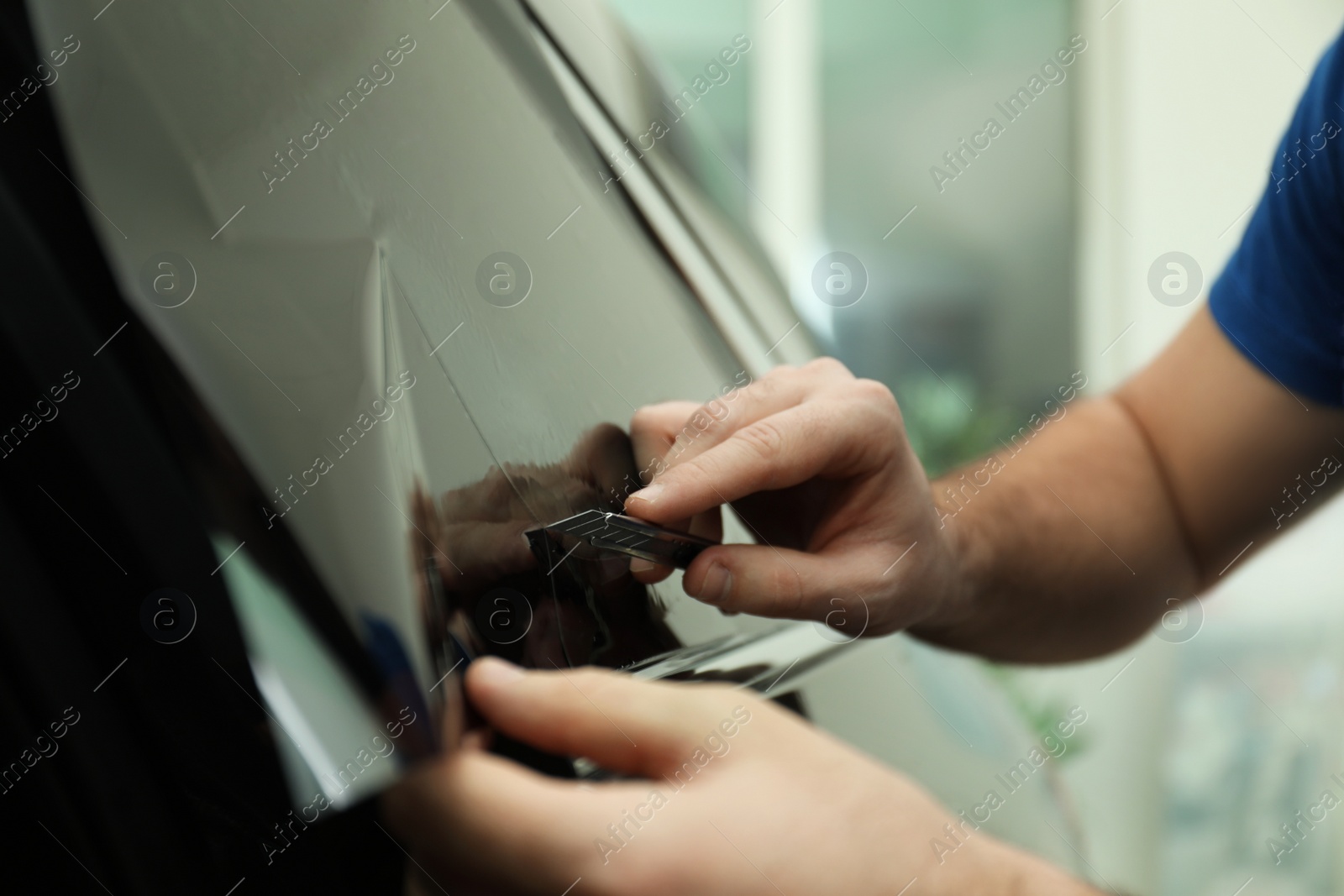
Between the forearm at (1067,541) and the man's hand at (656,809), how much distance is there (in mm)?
344

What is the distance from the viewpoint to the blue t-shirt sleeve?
27.5 inches

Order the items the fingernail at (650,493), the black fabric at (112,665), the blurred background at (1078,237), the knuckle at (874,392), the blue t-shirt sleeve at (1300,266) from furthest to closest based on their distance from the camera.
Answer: the blurred background at (1078,237)
the blue t-shirt sleeve at (1300,266)
the knuckle at (874,392)
the fingernail at (650,493)
the black fabric at (112,665)

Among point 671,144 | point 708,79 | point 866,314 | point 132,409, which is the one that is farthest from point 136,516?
point 866,314

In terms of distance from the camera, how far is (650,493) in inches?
15.4

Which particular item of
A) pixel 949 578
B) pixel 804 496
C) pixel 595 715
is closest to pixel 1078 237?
pixel 949 578

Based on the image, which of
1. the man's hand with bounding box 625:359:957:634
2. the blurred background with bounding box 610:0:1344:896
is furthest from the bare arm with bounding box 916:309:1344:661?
the blurred background with bounding box 610:0:1344:896

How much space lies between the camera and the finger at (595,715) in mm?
297

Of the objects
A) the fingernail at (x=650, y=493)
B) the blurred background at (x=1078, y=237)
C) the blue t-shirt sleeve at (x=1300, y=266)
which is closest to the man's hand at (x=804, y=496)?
the fingernail at (x=650, y=493)

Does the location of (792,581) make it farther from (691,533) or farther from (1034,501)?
(1034,501)

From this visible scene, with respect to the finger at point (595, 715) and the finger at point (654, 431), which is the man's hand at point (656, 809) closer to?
the finger at point (595, 715)

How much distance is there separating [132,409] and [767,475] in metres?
0.29

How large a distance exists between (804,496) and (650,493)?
0.17 metres

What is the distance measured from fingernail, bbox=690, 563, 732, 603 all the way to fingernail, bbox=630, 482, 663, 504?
2.0 inches

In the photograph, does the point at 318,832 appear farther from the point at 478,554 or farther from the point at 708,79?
the point at 708,79
